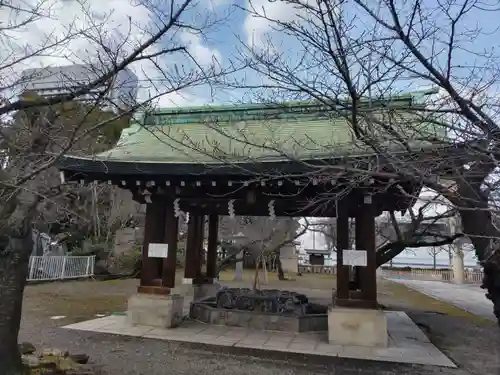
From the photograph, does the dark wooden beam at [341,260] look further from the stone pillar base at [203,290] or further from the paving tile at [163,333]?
the stone pillar base at [203,290]

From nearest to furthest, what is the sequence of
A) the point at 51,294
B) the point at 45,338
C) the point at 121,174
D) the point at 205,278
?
the point at 45,338 < the point at 121,174 < the point at 205,278 < the point at 51,294

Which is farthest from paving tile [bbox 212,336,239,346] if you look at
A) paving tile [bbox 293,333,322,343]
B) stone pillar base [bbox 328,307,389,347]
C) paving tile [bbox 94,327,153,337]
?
stone pillar base [bbox 328,307,389,347]

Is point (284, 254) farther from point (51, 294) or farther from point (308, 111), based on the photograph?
point (308, 111)

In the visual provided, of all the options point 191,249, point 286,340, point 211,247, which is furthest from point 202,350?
point 211,247

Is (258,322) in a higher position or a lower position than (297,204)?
lower

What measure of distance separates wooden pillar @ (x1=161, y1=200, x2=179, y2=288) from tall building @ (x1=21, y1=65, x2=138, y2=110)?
5.03 meters

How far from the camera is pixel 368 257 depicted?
25.3 ft

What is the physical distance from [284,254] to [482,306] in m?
20.9

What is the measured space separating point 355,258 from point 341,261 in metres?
0.31

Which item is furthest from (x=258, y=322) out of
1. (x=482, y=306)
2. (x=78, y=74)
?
(x=482, y=306)

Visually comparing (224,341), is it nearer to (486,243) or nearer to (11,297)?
(11,297)

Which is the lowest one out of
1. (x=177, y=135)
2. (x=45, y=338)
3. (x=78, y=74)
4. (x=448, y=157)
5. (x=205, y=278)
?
(x=45, y=338)

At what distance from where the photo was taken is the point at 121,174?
7996 millimetres

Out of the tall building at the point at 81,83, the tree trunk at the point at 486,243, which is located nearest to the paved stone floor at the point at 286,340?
the tree trunk at the point at 486,243
